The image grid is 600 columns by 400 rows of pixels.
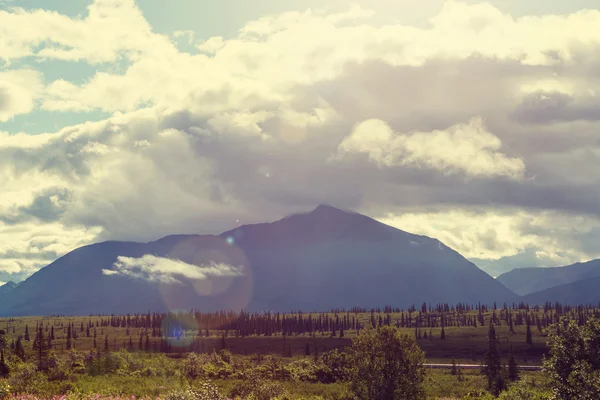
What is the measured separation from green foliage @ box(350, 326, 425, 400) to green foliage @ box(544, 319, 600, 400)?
9.77 m

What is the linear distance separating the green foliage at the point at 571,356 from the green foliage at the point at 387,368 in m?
9.77

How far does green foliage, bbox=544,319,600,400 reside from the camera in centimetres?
3675

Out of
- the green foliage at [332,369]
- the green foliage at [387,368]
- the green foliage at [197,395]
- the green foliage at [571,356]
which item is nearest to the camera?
the green foliage at [197,395]

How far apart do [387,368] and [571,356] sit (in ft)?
43.5

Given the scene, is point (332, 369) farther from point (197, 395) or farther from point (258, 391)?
point (197, 395)

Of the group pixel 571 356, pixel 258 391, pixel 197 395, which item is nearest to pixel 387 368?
pixel 571 356

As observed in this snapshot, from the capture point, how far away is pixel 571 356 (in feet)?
127

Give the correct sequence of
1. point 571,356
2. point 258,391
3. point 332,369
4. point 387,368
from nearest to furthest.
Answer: point 571,356 → point 387,368 → point 258,391 → point 332,369

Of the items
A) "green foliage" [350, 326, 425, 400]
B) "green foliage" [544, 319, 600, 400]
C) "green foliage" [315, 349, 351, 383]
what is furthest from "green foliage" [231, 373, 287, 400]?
"green foliage" [315, 349, 351, 383]

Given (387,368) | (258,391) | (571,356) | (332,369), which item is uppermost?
(571,356)

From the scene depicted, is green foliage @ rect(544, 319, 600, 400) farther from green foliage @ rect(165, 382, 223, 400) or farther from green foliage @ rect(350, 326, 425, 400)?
green foliage @ rect(165, 382, 223, 400)

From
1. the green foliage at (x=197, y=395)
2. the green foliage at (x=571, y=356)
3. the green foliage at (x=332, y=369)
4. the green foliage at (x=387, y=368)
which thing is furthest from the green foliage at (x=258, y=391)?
the green foliage at (x=332, y=369)

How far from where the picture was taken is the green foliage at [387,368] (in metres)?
43.3

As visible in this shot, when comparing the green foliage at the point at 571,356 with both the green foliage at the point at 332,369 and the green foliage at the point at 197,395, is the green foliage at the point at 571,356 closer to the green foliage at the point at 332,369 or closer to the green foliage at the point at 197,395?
the green foliage at the point at 197,395
